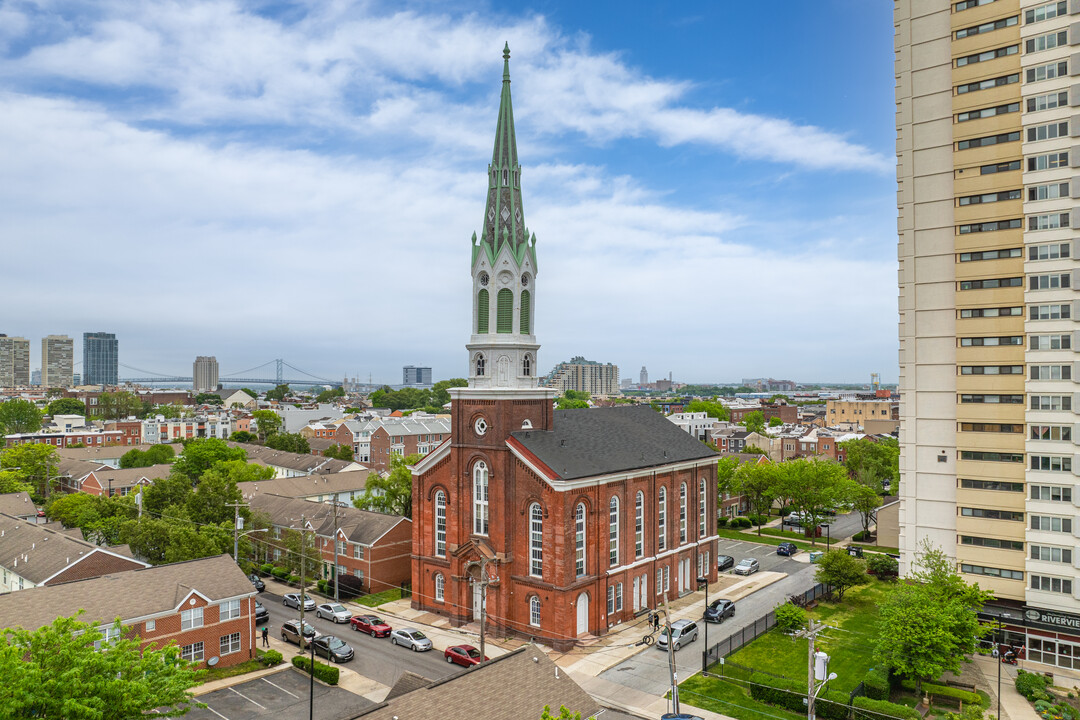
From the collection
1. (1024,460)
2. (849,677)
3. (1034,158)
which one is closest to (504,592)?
(849,677)

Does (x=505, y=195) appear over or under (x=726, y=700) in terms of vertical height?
over

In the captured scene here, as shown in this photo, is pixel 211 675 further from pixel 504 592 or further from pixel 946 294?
pixel 946 294

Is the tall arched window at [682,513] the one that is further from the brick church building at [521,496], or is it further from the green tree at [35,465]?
the green tree at [35,465]

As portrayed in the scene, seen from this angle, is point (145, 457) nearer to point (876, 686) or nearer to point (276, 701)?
point (276, 701)

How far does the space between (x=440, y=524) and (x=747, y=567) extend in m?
29.5

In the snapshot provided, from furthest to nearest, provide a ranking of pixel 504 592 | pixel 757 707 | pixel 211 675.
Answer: pixel 504 592
pixel 211 675
pixel 757 707

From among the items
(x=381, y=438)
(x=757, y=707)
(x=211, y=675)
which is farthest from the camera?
(x=381, y=438)

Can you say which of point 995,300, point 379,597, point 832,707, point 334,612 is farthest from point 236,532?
point 995,300

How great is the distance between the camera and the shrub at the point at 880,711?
3312cm

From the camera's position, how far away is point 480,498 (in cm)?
4838

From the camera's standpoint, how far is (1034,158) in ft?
142

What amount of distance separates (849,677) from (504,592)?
21561mm

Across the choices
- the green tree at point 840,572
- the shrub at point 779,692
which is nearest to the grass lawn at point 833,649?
the green tree at point 840,572

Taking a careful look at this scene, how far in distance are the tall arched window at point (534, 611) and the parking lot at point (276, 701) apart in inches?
482
